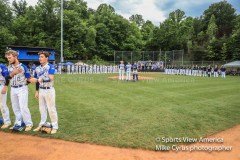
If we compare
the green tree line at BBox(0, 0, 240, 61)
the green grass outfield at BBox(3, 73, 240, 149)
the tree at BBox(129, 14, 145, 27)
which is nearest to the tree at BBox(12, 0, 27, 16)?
the green tree line at BBox(0, 0, 240, 61)

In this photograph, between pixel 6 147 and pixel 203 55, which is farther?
pixel 203 55

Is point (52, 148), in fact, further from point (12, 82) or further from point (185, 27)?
point (185, 27)

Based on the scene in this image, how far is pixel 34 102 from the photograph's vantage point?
12.7 meters

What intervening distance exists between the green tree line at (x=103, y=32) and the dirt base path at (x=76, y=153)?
42.0 m

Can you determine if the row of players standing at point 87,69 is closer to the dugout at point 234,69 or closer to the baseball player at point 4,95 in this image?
the dugout at point 234,69

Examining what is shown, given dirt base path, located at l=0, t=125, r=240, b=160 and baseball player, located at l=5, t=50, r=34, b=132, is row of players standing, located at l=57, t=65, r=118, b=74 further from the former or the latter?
dirt base path, located at l=0, t=125, r=240, b=160

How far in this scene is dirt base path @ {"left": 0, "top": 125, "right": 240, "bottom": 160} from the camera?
6121mm

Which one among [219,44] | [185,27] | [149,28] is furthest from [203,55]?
[149,28]

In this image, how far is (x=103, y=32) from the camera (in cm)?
6325

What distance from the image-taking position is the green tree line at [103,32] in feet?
179

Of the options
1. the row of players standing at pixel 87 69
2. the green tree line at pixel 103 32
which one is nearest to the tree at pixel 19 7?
the green tree line at pixel 103 32

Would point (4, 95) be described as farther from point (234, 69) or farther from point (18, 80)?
point (234, 69)

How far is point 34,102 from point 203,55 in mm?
53688

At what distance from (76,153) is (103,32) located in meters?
58.3
